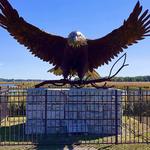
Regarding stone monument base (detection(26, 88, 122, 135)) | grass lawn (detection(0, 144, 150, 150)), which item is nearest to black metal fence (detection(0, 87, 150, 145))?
stone monument base (detection(26, 88, 122, 135))

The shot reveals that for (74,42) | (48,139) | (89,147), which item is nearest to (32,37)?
(74,42)

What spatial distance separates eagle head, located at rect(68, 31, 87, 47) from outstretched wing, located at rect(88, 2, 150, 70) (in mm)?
533

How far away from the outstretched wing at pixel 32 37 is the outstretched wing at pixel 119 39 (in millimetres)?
929

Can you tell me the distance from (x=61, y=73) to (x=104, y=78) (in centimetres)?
137

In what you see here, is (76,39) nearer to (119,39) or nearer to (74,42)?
(74,42)

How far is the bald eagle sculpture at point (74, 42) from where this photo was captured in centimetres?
1148

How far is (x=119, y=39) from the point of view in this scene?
11.9 m

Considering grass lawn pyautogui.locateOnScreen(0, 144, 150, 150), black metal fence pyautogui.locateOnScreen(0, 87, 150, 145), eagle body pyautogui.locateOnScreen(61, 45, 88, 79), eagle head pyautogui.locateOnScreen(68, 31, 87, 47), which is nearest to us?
grass lawn pyautogui.locateOnScreen(0, 144, 150, 150)

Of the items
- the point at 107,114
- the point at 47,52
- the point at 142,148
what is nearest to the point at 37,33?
the point at 47,52

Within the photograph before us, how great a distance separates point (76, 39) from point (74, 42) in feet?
0.31

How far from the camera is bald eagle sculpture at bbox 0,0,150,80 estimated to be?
1148cm

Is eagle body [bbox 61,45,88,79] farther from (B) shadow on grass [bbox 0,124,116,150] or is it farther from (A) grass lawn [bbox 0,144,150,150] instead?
(A) grass lawn [bbox 0,144,150,150]

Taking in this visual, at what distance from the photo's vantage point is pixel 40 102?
39.9 ft

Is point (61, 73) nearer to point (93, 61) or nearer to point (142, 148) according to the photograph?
point (93, 61)
